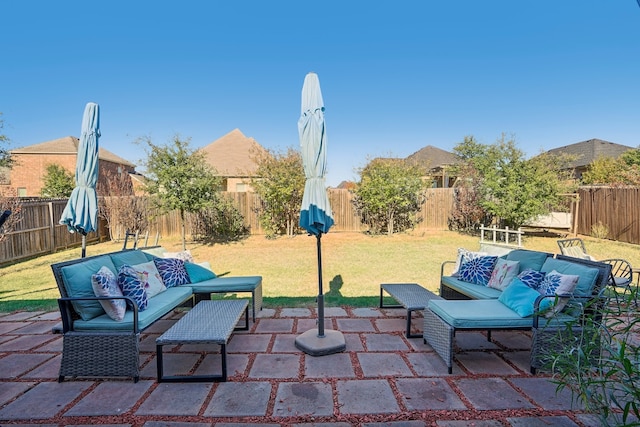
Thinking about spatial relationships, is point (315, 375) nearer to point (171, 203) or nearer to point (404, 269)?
point (404, 269)

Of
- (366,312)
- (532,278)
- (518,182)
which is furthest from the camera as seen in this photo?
(518,182)

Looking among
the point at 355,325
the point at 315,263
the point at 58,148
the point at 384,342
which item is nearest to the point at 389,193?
the point at 315,263

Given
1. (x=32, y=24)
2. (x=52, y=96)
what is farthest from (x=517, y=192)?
(x=52, y=96)

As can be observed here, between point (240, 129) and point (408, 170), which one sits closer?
point (408, 170)

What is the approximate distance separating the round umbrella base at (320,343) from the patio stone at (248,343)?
383mm

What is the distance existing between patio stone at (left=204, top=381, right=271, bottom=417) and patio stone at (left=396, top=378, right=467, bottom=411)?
1.08 meters

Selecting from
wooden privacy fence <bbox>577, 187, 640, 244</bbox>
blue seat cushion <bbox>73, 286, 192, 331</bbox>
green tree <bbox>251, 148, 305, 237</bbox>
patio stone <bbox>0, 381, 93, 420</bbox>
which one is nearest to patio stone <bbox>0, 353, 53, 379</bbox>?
patio stone <bbox>0, 381, 93, 420</bbox>

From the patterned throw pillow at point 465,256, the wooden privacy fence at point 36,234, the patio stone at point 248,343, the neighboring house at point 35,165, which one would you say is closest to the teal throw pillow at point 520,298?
the patterned throw pillow at point 465,256

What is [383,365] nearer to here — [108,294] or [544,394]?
[544,394]

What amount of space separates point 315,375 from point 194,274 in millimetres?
2447

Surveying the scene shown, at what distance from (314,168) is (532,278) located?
261 centimetres

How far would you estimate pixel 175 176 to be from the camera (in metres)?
9.96

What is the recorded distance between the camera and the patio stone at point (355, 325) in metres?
3.88

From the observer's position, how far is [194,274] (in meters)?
4.50
